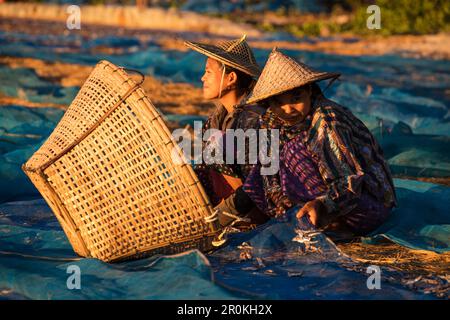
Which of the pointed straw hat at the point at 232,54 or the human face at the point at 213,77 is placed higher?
the pointed straw hat at the point at 232,54

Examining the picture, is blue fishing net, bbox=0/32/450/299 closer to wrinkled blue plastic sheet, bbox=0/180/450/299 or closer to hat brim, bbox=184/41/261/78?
wrinkled blue plastic sheet, bbox=0/180/450/299

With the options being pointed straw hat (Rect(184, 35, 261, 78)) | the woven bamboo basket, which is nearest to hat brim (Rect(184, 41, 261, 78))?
pointed straw hat (Rect(184, 35, 261, 78))

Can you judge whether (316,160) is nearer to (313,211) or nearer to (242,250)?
(313,211)

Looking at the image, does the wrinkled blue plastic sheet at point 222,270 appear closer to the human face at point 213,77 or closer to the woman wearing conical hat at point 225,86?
the woman wearing conical hat at point 225,86

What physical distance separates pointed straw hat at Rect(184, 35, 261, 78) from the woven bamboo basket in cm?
62

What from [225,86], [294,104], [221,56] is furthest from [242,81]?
[294,104]

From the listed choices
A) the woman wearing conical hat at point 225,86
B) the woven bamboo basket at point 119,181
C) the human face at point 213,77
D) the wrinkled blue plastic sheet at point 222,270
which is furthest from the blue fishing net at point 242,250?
Answer: the human face at point 213,77

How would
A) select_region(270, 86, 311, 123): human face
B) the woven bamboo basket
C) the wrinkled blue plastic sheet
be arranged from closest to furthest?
the wrinkled blue plastic sheet < the woven bamboo basket < select_region(270, 86, 311, 123): human face

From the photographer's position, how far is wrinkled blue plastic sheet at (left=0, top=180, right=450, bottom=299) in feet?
8.58

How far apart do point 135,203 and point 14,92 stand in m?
4.74

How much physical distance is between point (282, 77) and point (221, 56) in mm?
413

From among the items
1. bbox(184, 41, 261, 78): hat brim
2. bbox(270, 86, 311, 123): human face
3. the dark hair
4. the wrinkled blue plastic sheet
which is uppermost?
bbox(184, 41, 261, 78): hat brim

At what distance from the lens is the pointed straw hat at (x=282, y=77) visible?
312 centimetres

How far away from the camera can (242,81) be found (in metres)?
3.62
